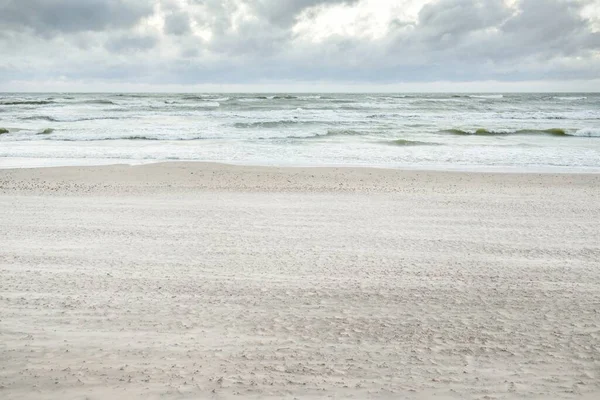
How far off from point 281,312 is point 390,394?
1529mm

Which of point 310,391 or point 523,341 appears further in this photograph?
point 523,341

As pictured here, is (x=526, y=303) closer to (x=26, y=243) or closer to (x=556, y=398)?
(x=556, y=398)

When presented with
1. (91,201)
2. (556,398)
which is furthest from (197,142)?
(556,398)

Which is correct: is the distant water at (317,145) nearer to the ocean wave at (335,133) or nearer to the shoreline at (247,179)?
the ocean wave at (335,133)

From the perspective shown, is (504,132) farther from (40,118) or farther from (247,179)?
(40,118)

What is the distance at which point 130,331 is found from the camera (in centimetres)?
429

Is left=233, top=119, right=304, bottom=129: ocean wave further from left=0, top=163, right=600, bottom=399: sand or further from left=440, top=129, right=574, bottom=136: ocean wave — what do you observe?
left=0, top=163, right=600, bottom=399: sand

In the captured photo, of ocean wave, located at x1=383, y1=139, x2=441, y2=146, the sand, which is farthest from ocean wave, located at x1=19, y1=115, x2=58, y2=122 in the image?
the sand

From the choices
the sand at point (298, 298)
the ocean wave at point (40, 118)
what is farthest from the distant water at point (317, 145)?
the sand at point (298, 298)

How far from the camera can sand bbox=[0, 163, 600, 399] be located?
3619 mm

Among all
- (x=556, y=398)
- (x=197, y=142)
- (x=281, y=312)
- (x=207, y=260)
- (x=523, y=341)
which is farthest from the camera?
(x=197, y=142)

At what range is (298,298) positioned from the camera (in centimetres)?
502

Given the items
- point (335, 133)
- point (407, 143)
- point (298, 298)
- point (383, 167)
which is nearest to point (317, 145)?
point (407, 143)

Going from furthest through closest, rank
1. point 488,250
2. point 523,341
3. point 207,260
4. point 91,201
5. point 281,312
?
point 91,201 < point 488,250 < point 207,260 < point 281,312 < point 523,341
